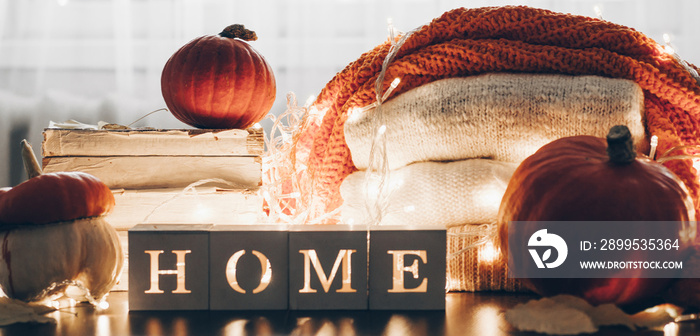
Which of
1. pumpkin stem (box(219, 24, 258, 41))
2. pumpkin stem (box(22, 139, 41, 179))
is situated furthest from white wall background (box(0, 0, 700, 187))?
pumpkin stem (box(22, 139, 41, 179))

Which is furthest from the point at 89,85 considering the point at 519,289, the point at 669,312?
the point at 669,312

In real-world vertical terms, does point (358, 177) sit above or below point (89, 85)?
below

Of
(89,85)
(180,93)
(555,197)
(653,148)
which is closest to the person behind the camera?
(555,197)

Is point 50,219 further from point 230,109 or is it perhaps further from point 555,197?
point 555,197

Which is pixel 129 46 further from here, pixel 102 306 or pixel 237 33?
pixel 102 306

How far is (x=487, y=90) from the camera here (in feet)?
2.24

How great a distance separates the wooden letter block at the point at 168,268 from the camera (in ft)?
1.85

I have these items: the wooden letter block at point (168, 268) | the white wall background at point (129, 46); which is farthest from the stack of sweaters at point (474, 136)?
the white wall background at point (129, 46)

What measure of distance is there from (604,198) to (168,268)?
46 centimetres

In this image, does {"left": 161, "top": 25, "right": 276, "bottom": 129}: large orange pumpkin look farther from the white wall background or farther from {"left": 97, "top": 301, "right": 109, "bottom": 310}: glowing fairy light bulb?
the white wall background

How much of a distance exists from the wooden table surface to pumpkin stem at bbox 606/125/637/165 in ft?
0.55

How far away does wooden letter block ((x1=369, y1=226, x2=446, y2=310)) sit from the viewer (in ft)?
1.85

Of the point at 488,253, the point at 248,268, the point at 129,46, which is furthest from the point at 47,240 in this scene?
the point at 129,46

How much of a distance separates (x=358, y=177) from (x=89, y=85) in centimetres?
116
